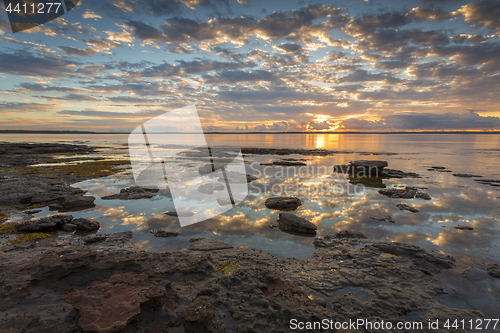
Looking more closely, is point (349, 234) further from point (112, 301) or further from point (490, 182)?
point (490, 182)

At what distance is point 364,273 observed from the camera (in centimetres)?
749

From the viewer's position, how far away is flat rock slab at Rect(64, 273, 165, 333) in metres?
4.28

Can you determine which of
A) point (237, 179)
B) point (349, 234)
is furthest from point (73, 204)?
point (349, 234)

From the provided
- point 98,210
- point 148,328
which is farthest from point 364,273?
point 98,210

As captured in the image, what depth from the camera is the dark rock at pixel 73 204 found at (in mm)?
13594

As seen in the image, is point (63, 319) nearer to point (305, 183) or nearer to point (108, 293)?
point (108, 293)

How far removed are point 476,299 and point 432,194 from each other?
15.4m

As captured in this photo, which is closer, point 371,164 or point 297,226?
point 297,226

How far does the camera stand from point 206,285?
21.2ft

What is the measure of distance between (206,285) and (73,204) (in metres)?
12.4

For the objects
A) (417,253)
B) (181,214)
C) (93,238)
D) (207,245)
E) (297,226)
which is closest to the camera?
(417,253)

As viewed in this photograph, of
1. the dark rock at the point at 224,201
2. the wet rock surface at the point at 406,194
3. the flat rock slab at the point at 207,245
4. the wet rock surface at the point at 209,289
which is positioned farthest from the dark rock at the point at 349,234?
the wet rock surface at the point at 406,194

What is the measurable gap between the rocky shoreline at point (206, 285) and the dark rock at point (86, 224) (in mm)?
627

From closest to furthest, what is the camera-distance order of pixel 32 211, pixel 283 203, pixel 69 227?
pixel 69 227 < pixel 32 211 < pixel 283 203
